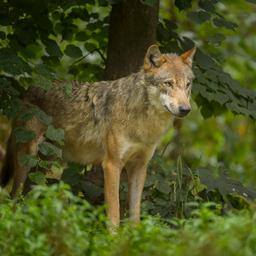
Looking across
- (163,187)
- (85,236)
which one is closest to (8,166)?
(163,187)

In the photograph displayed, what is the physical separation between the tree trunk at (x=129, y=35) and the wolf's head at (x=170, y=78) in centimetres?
103

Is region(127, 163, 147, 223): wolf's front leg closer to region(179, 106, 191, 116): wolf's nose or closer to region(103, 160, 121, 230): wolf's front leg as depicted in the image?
region(103, 160, 121, 230): wolf's front leg

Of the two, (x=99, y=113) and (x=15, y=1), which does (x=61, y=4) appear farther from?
(x=99, y=113)

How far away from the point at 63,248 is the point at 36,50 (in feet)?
14.7

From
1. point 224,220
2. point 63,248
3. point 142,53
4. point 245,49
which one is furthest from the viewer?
point 245,49

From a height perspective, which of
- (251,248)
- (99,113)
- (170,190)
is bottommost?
(170,190)

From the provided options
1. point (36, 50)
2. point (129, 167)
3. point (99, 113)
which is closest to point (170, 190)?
point (129, 167)

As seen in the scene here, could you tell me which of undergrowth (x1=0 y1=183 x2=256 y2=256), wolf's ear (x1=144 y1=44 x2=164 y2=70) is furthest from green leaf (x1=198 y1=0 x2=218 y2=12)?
undergrowth (x1=0 y1=183 x2=256 y2=256)

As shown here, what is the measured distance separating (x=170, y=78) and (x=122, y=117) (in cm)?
67

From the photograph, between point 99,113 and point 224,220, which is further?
point 99,113

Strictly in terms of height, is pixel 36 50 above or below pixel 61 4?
below

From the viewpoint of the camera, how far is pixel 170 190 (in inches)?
329

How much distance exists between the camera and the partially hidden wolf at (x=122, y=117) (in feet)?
25.8

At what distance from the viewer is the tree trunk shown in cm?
903
